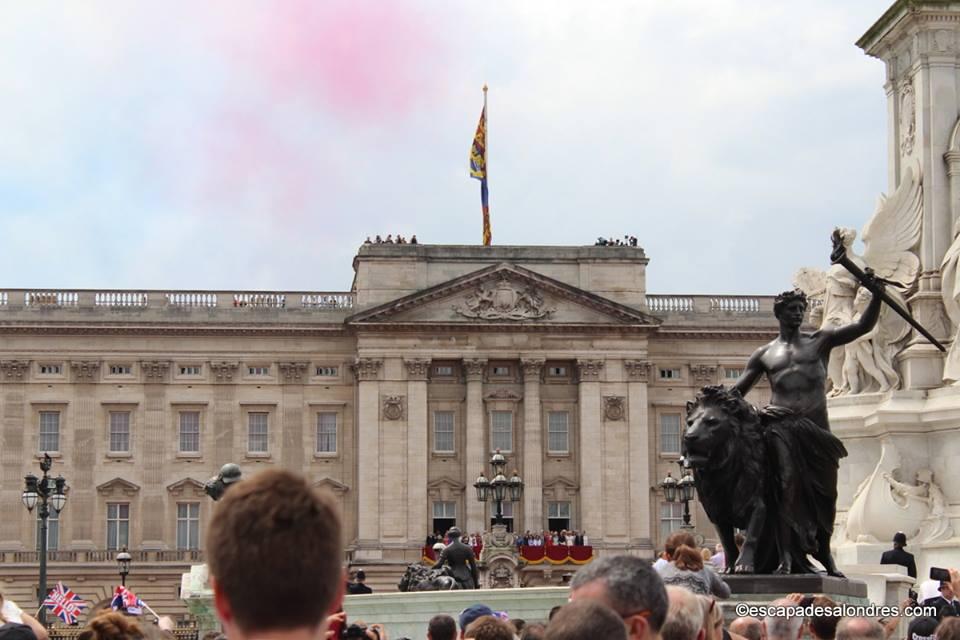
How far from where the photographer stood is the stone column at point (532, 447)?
6944 cm

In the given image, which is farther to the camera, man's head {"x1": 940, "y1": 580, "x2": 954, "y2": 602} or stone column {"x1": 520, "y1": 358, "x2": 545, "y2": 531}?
stone column {"x1": 520, "y1": 358, "x2": 545, "y2": 531}

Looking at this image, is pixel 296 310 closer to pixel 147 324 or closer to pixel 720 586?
pixel 147 324

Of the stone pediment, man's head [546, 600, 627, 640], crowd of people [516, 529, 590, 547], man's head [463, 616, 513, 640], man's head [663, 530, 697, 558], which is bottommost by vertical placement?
crowd of people [516, 529, 590, 547]

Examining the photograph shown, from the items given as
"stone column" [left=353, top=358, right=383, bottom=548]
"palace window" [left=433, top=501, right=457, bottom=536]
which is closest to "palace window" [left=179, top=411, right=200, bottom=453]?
"stone column" [left=353, top=358, right=383, bottom=548]

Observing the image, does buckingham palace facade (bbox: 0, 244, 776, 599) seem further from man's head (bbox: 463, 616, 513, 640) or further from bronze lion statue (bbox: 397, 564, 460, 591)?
man's head (bbox: 463, 616, 513, 640)

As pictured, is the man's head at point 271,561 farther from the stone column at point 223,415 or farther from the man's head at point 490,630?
the stone column at point 223,415

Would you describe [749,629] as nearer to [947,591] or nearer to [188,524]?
[947,591]

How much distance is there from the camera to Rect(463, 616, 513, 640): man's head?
8.61 meters

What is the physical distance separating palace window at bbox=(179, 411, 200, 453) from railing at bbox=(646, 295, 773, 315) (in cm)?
1804

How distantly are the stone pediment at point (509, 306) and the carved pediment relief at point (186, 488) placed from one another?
330 inches

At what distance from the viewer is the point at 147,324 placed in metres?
70.5

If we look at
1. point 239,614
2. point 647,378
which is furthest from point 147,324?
point 239,614

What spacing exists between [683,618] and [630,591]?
1359 millimetres

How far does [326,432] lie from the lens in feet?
232
